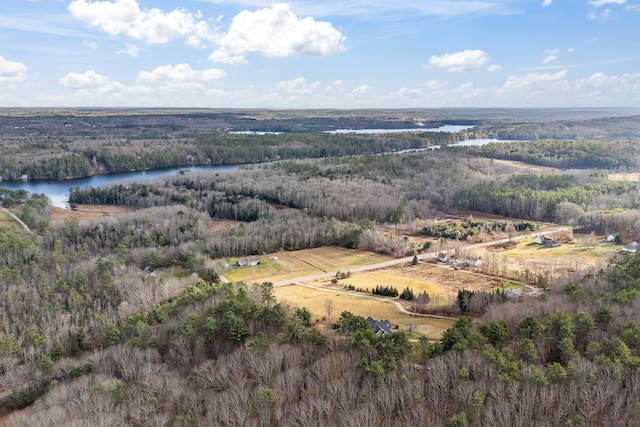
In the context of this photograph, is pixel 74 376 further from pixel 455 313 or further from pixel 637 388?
pixel 637 388

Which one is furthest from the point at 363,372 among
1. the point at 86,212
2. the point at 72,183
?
the point at 72,183

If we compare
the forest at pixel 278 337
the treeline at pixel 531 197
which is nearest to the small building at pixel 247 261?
the forest at pixel 278 337

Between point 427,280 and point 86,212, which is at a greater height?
point 86,212

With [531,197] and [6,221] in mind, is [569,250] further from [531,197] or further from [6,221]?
[6,221]

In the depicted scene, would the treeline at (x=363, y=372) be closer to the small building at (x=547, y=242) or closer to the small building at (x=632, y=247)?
the small building at (x=632, y=247)

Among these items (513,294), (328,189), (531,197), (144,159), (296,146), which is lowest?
(513,294)

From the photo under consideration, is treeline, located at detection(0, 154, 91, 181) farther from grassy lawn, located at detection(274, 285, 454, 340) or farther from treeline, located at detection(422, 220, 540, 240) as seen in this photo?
grassy lawn, located at detection(274, 285, 454, 340)
